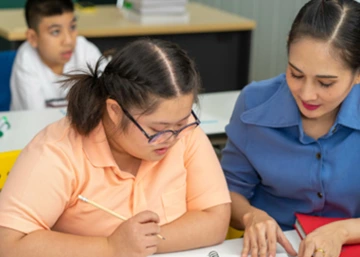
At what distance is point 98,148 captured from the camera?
163 cm

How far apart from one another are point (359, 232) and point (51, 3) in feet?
7.30

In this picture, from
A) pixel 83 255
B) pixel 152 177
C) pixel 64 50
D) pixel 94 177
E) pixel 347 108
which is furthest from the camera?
pixel 64 50

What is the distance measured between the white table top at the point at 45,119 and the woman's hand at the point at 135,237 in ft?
3.04

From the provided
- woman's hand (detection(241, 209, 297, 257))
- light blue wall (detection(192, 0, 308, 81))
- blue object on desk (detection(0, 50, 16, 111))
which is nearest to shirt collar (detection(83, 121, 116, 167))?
woman's hand (detection(241, 209, 297, 257))

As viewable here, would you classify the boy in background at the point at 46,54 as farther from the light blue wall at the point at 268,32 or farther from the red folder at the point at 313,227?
the red folder at the point at 313,227

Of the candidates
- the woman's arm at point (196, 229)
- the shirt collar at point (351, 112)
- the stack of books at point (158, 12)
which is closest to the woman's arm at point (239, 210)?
the woman's arm at point (196, 229)

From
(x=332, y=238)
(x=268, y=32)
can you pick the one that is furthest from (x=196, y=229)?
(x=268, y=32)

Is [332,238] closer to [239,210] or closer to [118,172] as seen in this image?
[239,210]

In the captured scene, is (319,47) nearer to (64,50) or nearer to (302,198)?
(302,198)

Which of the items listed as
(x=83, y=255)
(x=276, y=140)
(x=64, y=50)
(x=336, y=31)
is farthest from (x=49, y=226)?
(x=64, y=50)

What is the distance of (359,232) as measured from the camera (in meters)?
1.71

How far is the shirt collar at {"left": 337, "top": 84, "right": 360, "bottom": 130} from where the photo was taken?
6.09 ft

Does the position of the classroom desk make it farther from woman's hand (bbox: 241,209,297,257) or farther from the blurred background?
woman's hand (bbox: 241,209,297,257)

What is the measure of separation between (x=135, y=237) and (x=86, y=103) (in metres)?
0.35
